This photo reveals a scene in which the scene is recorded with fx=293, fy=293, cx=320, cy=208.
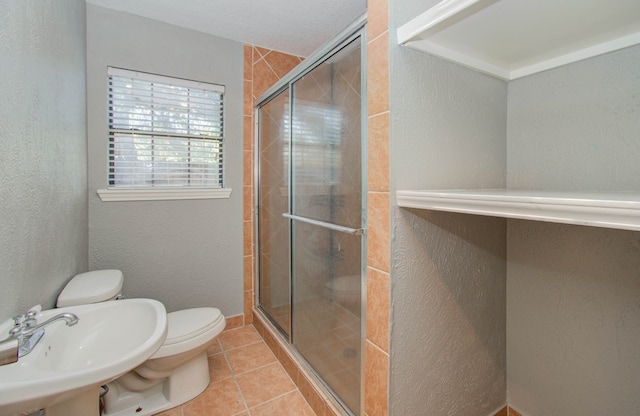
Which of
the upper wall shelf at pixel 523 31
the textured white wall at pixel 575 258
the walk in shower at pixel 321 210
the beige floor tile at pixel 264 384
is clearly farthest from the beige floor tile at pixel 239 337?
the upper wall shelf at pixel 523 31

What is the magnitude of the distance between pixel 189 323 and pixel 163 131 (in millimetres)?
1312

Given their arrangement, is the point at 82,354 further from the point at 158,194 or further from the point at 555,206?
the point at 555,206

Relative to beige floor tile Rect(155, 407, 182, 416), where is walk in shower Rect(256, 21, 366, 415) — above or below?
above

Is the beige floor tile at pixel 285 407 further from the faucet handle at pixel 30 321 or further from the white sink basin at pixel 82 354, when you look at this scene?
the faucet handle at pixel 30 321

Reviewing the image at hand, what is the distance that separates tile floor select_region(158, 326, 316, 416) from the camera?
155 centimetres

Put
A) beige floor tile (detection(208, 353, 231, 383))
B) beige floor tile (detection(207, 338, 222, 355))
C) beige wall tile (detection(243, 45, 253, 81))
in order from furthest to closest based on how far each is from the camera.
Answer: beige wall tile (detection(243, 45, 253, 81)) → beige floor tile (detection(207, 338, 222, 355)) → beige floor tile (detection(208, 353, 231, 383))

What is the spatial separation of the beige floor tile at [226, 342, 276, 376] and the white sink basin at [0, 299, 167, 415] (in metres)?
0.95

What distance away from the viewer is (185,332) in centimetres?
156

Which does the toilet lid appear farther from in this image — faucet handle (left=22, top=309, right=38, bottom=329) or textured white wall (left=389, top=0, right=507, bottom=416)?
textured white wall (left=389, top=0, right=507, bottom=416)

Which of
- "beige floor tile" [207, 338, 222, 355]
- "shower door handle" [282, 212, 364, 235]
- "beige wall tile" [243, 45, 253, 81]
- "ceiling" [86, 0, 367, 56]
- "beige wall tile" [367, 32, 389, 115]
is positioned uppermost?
Answer: "ceiling" [86, 0, 367, 56]

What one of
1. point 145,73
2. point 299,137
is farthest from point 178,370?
point 145,73

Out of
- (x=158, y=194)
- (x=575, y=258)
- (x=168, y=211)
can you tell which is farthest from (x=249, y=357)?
(x=575, y=258)

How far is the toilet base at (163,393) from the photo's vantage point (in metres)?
1.51

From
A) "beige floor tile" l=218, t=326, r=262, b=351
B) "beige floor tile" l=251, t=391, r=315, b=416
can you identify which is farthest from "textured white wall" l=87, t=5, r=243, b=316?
"beige floor tile" l=251, t=391, r=315, b=416
